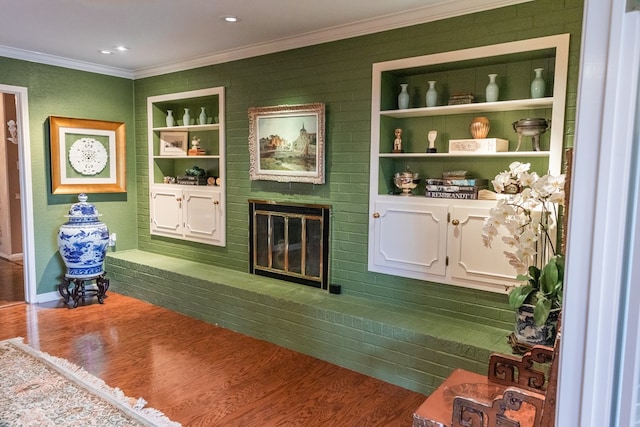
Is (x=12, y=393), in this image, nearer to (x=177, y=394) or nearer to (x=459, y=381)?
(x=177, y=394)

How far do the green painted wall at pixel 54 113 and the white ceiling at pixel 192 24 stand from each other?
18 centimetres

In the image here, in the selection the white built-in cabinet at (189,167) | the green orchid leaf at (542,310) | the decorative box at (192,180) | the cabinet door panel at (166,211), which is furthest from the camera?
the cabinet door panel at (166,211)

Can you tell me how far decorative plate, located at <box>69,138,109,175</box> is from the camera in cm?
466

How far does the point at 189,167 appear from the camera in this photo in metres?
4.97

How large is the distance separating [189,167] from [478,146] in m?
3.26

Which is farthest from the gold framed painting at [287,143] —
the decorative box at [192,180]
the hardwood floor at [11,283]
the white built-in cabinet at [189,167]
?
the hardwood floor at [11,283]

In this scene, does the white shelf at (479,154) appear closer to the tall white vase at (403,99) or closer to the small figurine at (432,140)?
the small figurine at (432,140)

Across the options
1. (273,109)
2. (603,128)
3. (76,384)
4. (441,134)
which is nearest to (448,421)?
(603,128)

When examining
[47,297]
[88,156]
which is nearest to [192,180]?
[88,156]

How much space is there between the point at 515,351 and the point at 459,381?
0.56 meters

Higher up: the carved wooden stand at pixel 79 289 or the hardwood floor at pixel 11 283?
the carved wooden stand at pixel 79 289

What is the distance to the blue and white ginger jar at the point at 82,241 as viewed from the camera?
14.2ft

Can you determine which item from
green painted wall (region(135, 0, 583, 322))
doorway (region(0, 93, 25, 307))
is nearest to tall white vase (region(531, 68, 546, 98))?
green painted wall (region(135, 0, 583, 322))

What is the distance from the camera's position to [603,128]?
0.60 m
